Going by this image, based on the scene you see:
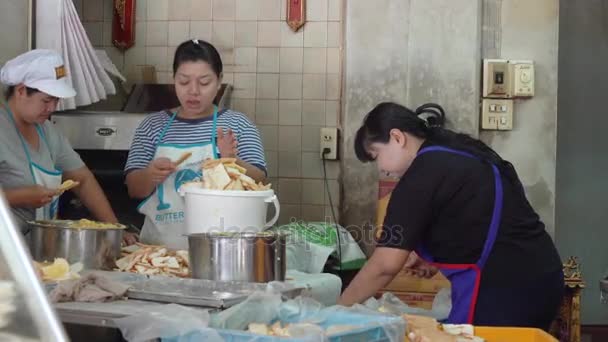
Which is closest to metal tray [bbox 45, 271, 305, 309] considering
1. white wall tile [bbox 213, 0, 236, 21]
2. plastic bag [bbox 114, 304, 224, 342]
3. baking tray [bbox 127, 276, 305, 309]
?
baking tray [bbox 127, 276, 305, 309]

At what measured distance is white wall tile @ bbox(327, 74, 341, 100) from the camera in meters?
5.14

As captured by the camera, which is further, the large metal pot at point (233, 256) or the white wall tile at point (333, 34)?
the white wall tile at point (333, 34)

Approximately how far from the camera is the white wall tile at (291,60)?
5.18m

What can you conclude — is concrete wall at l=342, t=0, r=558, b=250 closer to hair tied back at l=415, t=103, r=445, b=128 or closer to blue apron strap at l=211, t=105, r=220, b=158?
hair tied back at l=415, t=103, r=445, b=128

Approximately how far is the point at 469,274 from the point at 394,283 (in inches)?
55.2

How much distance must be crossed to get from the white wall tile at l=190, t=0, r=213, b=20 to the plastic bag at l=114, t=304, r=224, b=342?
3.51m

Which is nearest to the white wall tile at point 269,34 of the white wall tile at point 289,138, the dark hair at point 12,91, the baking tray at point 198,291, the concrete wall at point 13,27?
the white wall tile at point 289,138

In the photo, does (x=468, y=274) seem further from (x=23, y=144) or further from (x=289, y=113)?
(x=289, y=113)

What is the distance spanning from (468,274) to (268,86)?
2486 mm

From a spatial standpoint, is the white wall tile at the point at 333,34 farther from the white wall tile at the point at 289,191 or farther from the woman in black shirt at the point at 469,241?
the woman in black shirt at the point at 469,241

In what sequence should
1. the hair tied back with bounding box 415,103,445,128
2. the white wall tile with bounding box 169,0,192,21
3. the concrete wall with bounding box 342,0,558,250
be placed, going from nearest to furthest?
the hair tied back with bounding box 415,103,445,128 → the concrete wall with bounding box 342,0,558,250 → the white wall tile with bounding box 169,0,192,21

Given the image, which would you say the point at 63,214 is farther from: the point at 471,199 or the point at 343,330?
the point at 343,330

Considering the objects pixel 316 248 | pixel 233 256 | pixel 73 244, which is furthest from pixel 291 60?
pixel 233 256

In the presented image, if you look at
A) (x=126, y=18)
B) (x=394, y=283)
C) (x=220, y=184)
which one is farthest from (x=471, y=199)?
(x=126, y=18)
